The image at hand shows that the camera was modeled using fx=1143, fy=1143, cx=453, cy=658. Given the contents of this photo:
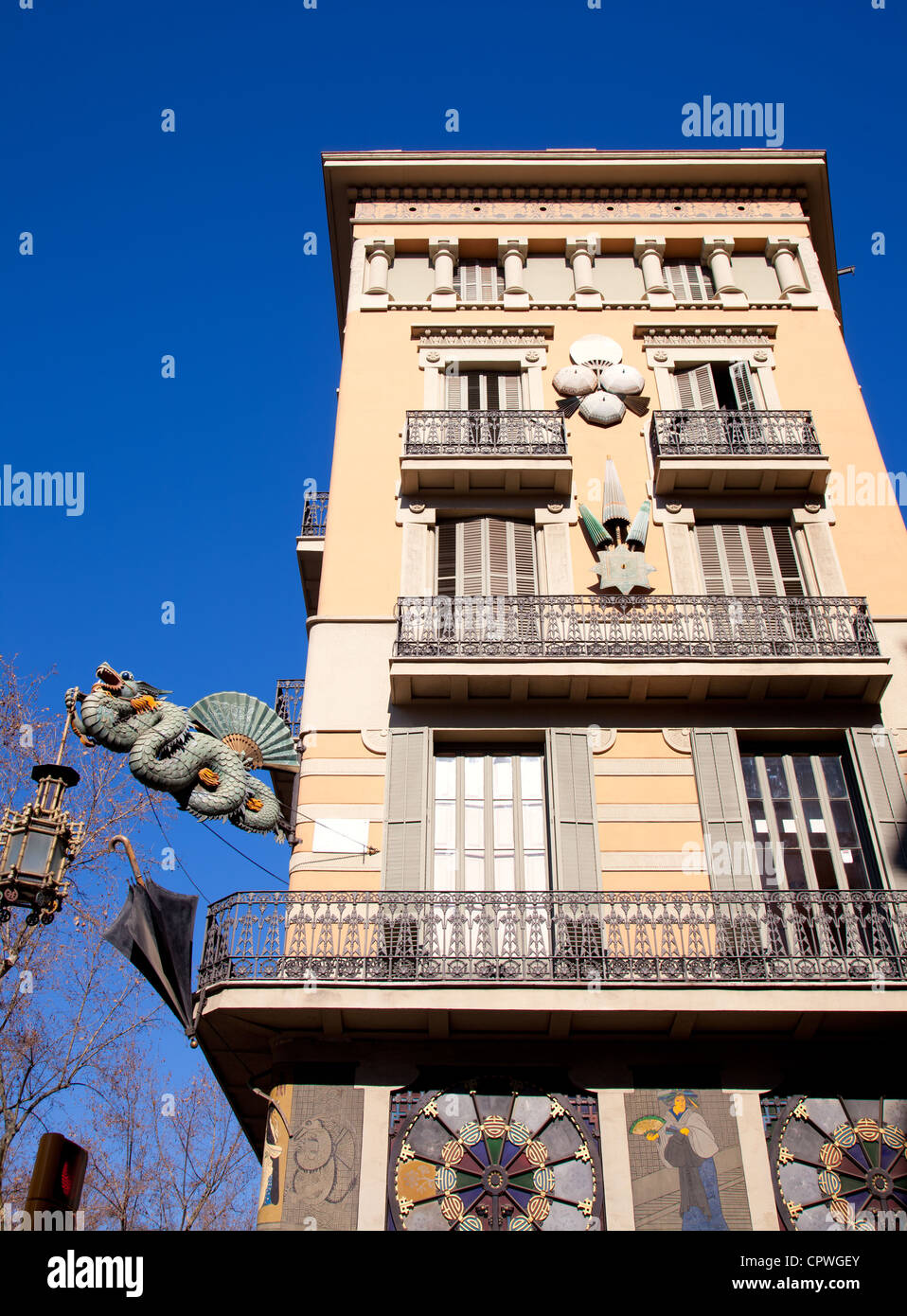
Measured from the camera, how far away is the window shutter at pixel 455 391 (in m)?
17.8

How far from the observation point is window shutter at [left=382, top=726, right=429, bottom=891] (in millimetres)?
12977

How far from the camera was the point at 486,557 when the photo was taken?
16.0 meters

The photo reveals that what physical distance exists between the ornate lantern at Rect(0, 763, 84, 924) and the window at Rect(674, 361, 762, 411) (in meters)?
11.7

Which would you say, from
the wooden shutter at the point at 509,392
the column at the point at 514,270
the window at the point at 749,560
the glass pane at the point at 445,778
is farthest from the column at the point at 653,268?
the glass pane at the point at 445,778

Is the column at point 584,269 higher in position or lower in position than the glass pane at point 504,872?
higher

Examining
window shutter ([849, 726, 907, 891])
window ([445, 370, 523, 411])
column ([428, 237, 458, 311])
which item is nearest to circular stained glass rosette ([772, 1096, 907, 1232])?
window shutter ([849, 726, 907, 891])

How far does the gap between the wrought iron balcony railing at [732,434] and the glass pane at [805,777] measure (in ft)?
15.3

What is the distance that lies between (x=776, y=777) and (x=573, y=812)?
8.74 feet

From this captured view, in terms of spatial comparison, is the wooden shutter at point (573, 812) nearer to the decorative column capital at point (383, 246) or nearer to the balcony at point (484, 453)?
the balcony at point (484, 453)

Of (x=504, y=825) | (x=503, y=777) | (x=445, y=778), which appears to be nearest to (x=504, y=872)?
(x=504, y=825)

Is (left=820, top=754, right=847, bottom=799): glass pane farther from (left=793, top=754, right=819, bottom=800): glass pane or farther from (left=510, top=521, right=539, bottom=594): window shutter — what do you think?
(left=510, top=521, right=539, bottom=594): window shutter

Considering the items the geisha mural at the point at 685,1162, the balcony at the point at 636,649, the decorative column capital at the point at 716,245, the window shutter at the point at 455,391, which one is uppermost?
the decorative column capital at the point at 716,245
